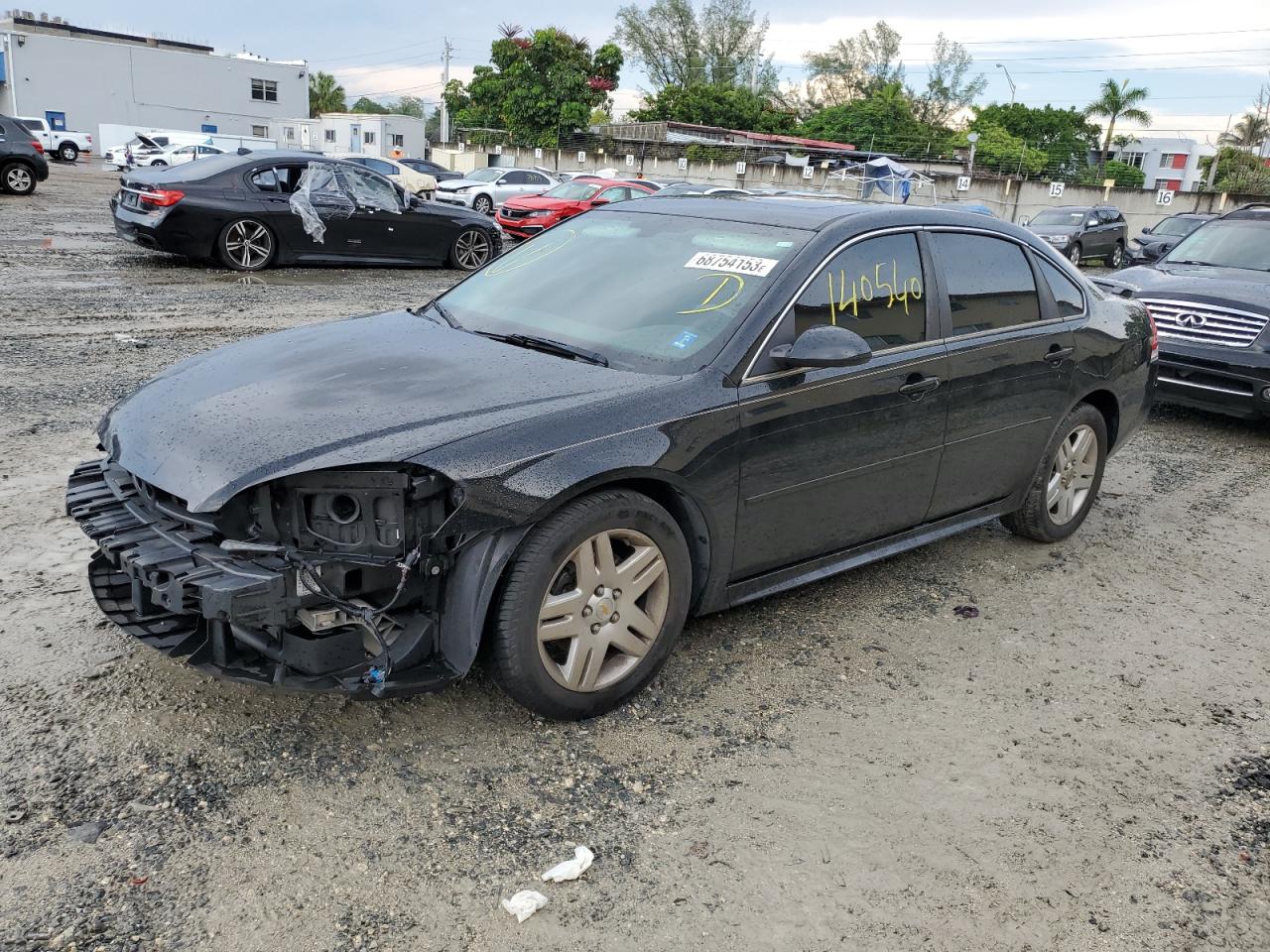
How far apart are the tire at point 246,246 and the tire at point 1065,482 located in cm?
1069

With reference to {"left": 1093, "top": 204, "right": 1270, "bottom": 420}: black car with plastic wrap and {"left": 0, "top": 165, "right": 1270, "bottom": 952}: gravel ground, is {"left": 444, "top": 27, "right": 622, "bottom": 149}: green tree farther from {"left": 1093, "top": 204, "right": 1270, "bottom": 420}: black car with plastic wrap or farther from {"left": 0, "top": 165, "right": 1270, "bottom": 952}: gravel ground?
{"left": 0, "top": 165, "right": 1270, "bottom": 952}: gravel ground

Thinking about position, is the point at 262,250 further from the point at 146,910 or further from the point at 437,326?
the point at 146,910

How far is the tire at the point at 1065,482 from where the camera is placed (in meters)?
5.11

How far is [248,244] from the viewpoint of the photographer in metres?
13.0

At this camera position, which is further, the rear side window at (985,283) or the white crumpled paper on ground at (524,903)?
the rear side window at (985,283)

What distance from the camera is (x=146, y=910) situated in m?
2.48

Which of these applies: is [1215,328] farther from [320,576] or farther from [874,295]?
[320,576]

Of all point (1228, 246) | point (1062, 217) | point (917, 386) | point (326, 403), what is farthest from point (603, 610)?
point (1062, 217)

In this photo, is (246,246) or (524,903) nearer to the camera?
(524,903)

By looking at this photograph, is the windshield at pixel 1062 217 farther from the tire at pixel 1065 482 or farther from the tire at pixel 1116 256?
the tire at pixel 1065 482

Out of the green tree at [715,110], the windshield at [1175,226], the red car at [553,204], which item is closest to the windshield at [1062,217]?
the windshield at [1175,226]

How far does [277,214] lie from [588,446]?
444 inches

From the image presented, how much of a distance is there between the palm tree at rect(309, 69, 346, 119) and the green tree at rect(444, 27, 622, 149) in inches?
1698

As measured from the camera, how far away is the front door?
12.1 feet
